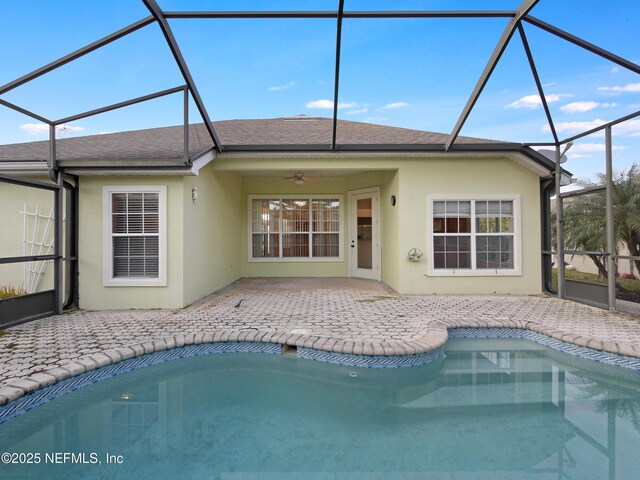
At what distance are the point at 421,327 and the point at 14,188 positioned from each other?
Answer: 7715 millimetres

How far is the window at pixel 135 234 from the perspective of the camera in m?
6.23

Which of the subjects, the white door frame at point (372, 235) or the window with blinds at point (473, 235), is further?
the white door frame at point (372, 235)

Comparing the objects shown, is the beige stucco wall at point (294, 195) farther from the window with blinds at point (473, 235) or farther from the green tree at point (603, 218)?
the green tree at point (603, 218)

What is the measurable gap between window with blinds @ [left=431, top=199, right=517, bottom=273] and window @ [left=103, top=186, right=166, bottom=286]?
18.7 feet

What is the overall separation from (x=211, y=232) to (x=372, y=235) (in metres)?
4.61

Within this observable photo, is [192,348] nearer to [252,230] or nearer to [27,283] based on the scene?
[27,283]

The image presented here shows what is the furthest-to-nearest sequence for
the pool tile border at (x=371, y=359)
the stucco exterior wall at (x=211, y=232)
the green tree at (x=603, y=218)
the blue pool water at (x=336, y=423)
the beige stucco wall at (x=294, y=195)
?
1. the beige stucco wall at (x=294, y=195)
2. the green tree at (x=603, y=218)
3. the stucco exterior wall at (x=211, y=232)
4. the pool tile border at (x=371, y=359)
5. the blue pool water at (x=336, y=423)

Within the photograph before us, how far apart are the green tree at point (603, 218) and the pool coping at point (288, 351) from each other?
420 cm

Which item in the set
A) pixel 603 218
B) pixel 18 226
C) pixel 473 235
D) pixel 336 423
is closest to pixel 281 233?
pixel 473 235

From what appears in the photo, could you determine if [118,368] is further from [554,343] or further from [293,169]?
[554,343]

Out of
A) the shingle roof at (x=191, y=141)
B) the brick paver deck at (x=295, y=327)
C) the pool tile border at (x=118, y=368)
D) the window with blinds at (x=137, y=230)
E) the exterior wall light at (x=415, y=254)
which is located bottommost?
the pool tile border at (x=118, y=368)

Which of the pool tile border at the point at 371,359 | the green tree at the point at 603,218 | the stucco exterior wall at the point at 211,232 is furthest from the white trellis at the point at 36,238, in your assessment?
the green tree at the point at 603,218

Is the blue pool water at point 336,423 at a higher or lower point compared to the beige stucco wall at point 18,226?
lower

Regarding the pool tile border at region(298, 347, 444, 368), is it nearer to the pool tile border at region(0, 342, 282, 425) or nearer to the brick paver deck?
the brick paver deck
